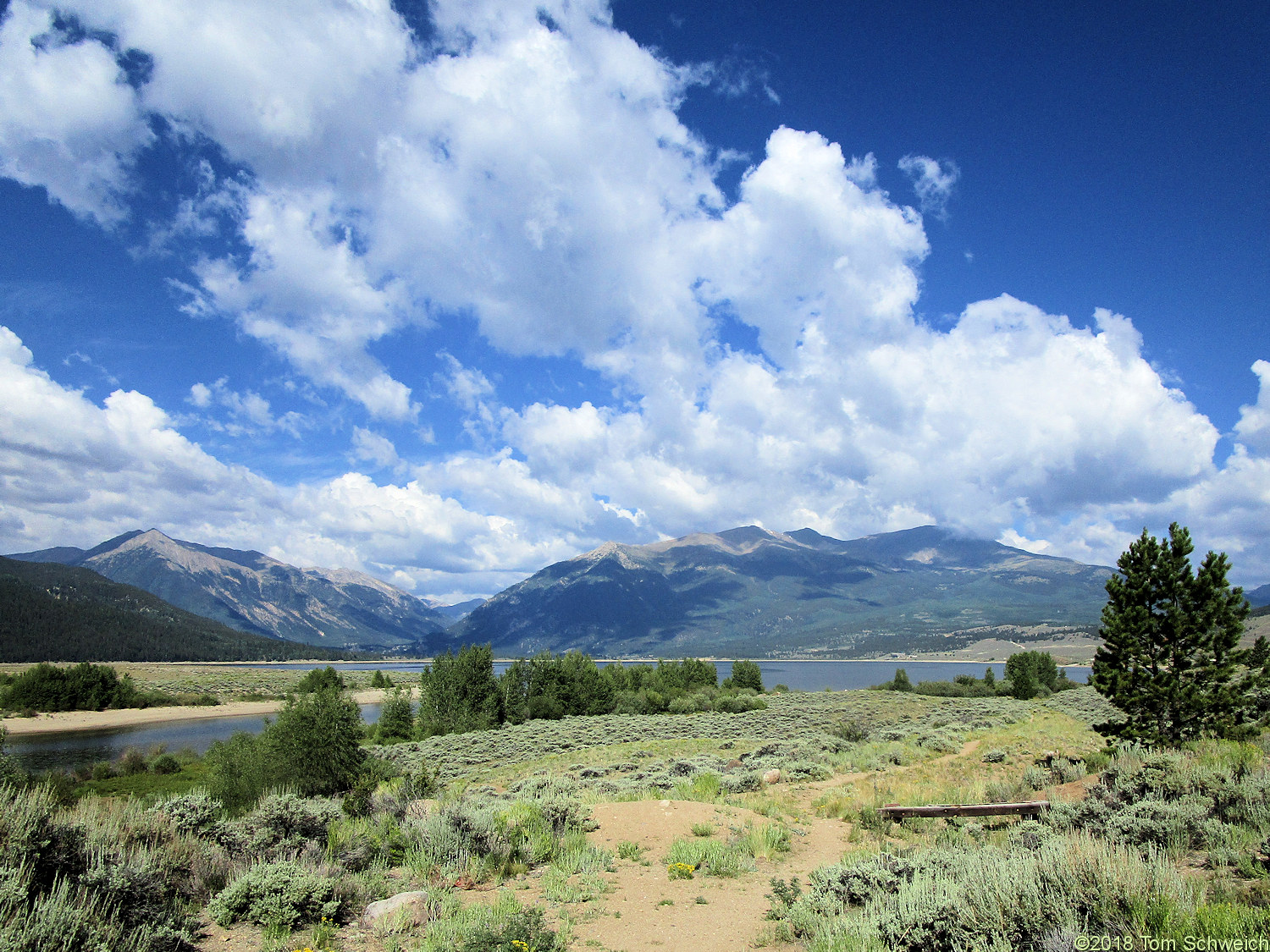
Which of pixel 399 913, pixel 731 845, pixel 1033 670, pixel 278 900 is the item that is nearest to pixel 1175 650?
pixel 731 845

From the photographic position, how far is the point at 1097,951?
434cm

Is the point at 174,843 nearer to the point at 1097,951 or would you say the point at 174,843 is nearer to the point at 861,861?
the point at 861,861

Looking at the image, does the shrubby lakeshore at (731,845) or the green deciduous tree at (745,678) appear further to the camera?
the green deciduous tree at (745,678)

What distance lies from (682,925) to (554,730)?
37087 mm

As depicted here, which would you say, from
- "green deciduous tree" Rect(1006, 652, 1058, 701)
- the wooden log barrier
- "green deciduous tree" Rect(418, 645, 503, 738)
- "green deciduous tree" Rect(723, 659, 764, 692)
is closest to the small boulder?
the wooden log barrier

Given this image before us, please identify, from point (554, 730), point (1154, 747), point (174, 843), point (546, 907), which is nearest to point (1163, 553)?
point (1154, 747)

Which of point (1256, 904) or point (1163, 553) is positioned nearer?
point (1256, 904)

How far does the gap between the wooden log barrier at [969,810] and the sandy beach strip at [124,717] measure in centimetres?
6017

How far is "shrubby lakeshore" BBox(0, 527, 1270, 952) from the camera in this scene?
518 cm

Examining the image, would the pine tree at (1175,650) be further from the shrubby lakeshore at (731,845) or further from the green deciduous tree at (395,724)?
the green deciduous tree at (395,724)

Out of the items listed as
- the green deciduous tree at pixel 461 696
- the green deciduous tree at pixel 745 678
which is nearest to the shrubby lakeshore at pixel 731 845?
the green deciduous tree at pixel 461 696

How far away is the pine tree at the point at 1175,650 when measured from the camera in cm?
1634

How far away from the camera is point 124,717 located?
7575cm

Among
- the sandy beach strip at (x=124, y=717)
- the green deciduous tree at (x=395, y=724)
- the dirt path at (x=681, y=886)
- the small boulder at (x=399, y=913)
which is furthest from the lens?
the sandy beach strip at (x=124, y=717)
